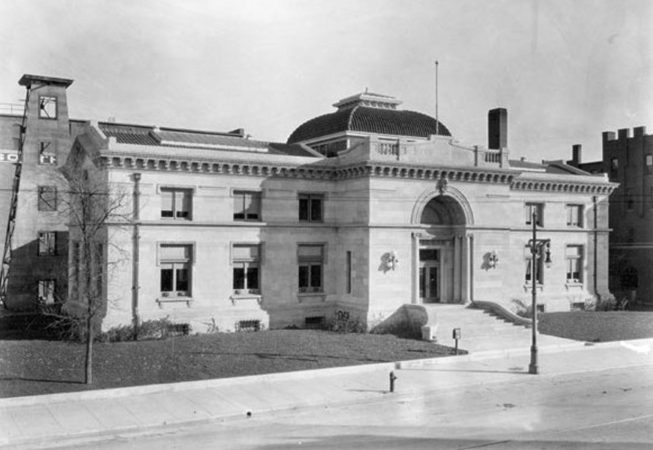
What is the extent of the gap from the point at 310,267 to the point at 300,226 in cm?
243

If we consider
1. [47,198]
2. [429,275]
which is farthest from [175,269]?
[47,198]

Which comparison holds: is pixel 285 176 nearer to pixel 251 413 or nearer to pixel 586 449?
pixel 251 413

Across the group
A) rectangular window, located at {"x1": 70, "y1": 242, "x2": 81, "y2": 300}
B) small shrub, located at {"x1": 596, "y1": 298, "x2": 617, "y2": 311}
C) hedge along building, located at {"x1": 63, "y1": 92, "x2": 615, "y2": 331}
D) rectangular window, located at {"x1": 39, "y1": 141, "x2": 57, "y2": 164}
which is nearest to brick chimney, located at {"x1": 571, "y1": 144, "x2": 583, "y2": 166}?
small shrub, located at {"x1": 596, "y1": 298, "x2": 617, "y2": 311}

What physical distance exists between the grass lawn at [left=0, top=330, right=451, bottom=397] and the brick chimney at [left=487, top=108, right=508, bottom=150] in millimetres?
19985

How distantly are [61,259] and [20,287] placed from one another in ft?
10.9

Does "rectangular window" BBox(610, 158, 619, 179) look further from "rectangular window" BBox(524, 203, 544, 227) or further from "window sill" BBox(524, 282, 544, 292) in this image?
"window sill" BBox(524, 282, 544, 292)

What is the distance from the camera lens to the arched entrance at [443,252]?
38.3 meters

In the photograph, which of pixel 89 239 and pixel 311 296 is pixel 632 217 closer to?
pixel 311 296

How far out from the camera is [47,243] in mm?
48750

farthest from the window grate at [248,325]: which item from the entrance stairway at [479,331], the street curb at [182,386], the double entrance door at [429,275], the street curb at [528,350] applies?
the street curb at [528,350]

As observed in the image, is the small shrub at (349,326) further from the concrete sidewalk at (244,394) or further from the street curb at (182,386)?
the street curb at (182,386)

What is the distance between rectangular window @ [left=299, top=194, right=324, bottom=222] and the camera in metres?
38.1

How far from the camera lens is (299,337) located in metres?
32.6

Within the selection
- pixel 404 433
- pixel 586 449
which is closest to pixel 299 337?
pixel 404 433
